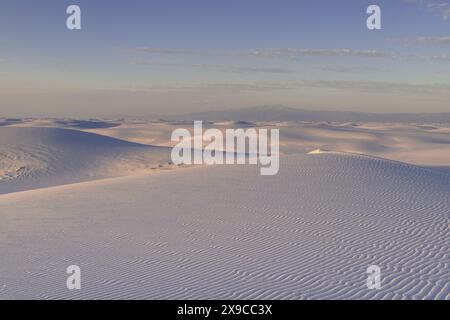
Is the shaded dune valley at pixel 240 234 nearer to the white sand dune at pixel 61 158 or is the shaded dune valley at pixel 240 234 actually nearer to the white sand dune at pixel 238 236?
the white sand dune at pixel 238 236

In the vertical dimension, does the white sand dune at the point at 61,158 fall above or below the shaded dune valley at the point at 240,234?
below

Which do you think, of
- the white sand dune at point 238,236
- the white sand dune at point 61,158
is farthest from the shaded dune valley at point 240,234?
the white sand dune at point 61,158

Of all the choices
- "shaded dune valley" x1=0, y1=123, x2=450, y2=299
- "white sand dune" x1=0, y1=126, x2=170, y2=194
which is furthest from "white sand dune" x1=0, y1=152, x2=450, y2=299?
"white sand dune" x1=0, y1=126, x2=170, y2=194

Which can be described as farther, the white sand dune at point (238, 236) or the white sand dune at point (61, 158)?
the white sand dune at point (61, 158)

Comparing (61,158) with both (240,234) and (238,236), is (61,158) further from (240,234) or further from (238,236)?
(238,236)

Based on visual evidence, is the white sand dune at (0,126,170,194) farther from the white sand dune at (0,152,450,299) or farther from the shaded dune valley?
Answer: the white sand dune at (0,152,450,299)
